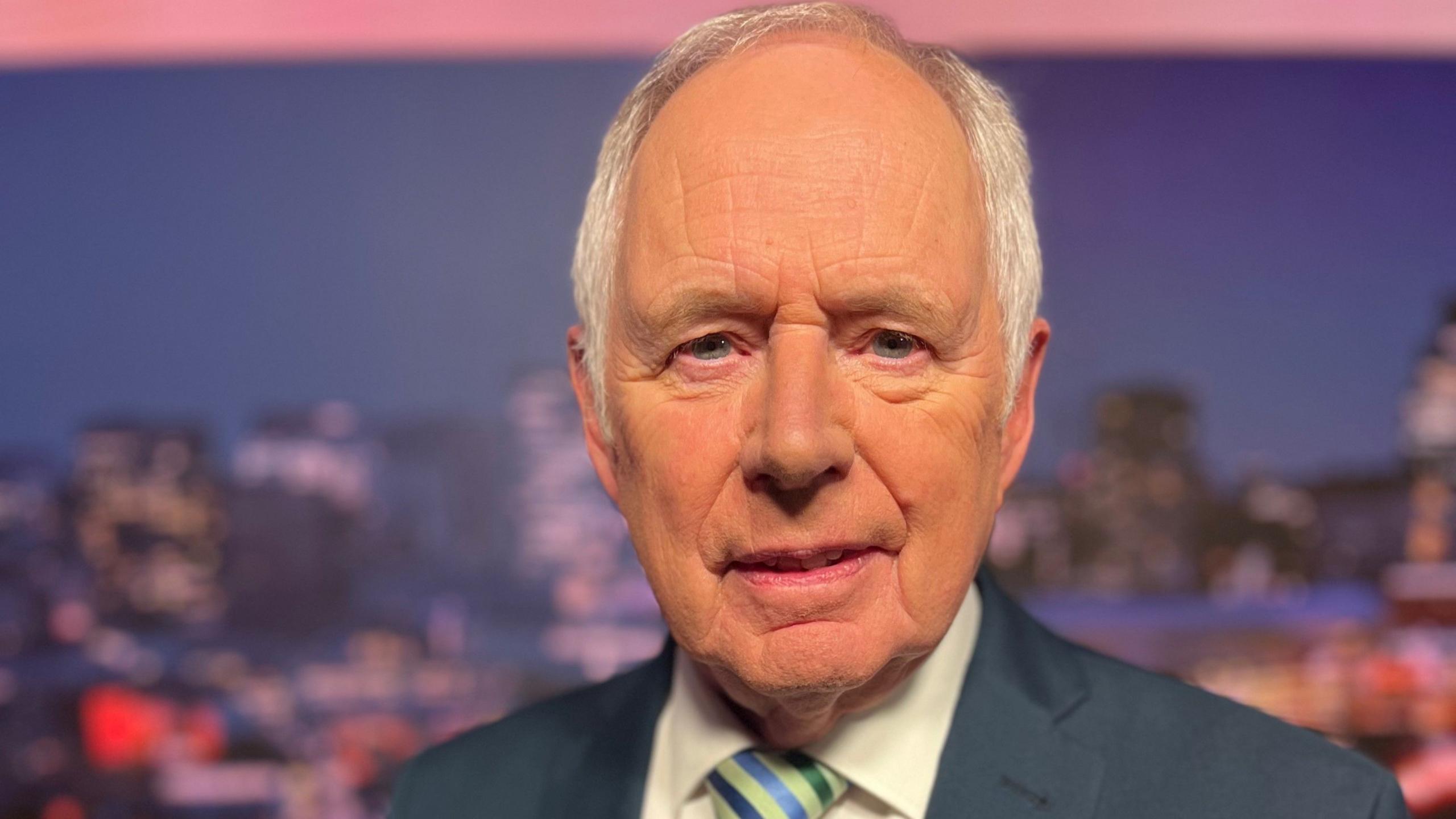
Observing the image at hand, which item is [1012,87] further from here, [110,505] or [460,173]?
[110,505]

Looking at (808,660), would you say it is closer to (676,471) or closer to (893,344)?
(676,471)

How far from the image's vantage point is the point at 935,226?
4.86 ft

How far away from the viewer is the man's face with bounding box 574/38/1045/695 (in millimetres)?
1432

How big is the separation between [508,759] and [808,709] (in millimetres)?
623

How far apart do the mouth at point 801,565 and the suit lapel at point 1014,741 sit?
0.32 meters

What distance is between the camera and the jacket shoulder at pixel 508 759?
1907 millimetres

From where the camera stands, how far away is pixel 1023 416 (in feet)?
5.59

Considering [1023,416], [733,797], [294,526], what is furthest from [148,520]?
[1023,416]

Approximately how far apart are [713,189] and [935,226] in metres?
0.25

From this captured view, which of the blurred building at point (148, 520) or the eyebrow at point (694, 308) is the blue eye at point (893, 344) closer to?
the eyebrow at point (694, 308)

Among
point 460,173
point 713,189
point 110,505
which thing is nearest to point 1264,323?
point 460,173

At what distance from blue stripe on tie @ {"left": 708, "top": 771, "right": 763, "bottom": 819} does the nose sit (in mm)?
448

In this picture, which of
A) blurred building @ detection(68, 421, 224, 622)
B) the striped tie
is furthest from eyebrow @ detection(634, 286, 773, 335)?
blurred building @ detection(68, 421, 224, 622)

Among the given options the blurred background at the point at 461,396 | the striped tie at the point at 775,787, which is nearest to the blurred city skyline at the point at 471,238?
the blurred background at the point at 461,396
